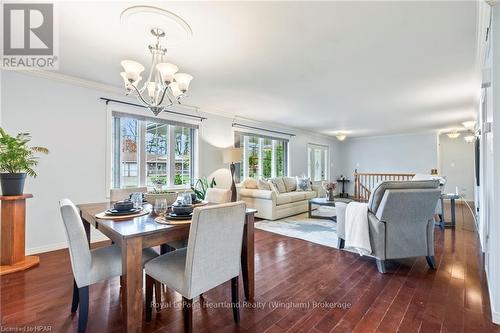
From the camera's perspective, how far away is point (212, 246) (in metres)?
1.51

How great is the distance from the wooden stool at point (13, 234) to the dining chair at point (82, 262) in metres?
1.70

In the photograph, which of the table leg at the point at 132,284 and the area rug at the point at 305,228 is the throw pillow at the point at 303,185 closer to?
the area rug at the point at 305,228

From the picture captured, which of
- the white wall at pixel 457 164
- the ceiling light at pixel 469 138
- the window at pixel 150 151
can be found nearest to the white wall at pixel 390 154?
the white wall at pixel 457 164

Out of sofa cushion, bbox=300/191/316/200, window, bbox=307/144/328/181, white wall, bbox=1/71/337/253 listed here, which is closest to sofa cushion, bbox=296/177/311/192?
sofa cushion, bbox=300/191/316/200

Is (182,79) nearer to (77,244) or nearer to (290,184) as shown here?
(77,244)

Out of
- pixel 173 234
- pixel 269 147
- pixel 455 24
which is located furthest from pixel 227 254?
pixel 269 147

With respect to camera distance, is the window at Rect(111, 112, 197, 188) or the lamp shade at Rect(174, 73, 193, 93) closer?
the lamp shade at Rect(174, 73, 193, 93)

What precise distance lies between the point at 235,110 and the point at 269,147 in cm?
196

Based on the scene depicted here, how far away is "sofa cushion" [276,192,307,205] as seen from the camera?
5027mm

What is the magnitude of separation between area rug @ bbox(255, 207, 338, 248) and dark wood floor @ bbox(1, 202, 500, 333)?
715 millimetres

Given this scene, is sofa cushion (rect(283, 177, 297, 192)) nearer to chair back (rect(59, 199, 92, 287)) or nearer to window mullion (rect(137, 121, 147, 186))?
window mullion (rect(137, 121, 147, 186))

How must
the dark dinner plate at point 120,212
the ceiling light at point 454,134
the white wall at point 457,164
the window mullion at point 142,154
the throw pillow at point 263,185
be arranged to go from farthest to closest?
the white wall at point 457,164, the ceiling light at point 454,134, the throw pillow at point 263,185, the window mullion at point 142,154, the dark dinner plate at point 120,212

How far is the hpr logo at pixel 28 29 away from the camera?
192 cm

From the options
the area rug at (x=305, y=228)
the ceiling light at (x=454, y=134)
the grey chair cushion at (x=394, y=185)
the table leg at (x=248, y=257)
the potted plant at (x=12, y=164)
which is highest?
the ceiling light at (x=454, y=134)
